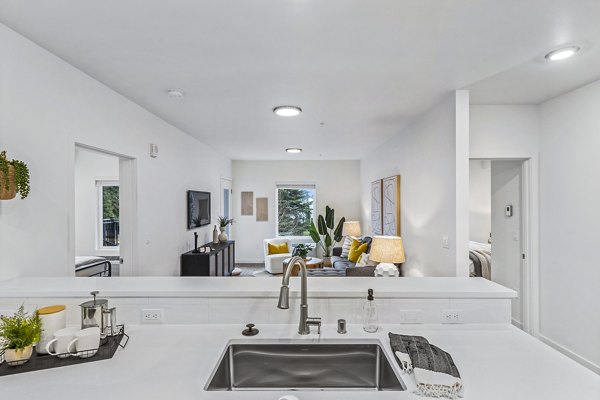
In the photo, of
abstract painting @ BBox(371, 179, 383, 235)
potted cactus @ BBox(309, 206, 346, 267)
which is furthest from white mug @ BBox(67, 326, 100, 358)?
potted cactus @ BBox(309, 206, 346, 267)

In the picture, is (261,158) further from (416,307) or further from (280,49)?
(416,307)

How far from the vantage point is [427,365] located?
3.46ft

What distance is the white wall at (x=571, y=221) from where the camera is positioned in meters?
2.56

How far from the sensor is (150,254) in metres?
3.26

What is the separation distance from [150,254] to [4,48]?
2.12m

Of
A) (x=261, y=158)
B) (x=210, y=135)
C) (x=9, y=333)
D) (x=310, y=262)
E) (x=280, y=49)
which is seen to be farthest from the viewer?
(x=261, y=158)

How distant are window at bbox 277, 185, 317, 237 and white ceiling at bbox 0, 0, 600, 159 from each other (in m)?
4.13

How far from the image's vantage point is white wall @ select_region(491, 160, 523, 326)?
3.29m

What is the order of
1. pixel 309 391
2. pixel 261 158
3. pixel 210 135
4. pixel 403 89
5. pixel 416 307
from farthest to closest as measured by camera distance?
pixel 261 158 → pixel 210 135 → pixel 403 89 → pixel 416 307 → pixel 309 391

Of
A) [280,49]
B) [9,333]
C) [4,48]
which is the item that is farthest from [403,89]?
[9,333]

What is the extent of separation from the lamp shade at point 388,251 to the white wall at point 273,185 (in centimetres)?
417

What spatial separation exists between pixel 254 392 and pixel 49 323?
3.03 feet

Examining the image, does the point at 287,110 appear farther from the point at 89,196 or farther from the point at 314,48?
the point at 89,196

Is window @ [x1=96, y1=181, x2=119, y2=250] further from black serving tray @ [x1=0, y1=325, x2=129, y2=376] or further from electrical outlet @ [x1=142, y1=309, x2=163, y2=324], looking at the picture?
black serving tray @ [x1=0, y1=325, x2=129, y2=376]
